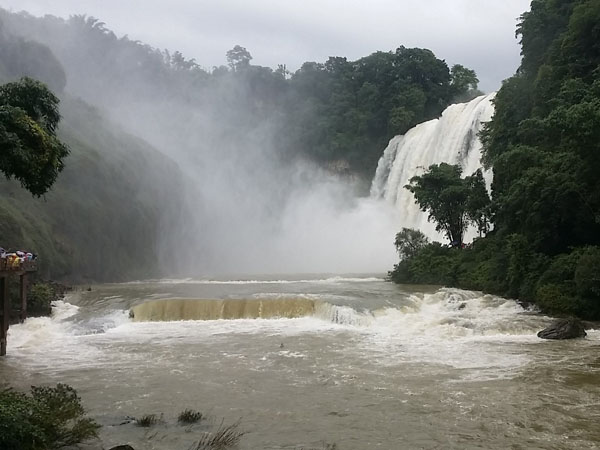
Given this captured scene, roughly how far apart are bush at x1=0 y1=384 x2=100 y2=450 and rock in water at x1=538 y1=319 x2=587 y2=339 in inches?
496

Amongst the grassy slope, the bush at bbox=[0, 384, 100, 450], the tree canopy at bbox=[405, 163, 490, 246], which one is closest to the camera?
the bush at bbox=[0, 384, 100, 450]

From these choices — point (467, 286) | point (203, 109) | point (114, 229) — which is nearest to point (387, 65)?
point (203, 109)

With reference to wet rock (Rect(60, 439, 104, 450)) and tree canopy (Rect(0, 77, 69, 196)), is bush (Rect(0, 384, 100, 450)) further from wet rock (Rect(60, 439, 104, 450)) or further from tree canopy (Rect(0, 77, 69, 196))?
tree canopy (Rect(0, 77, 69, 196))

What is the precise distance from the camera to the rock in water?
16.6 m

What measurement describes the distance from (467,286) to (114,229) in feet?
78.4

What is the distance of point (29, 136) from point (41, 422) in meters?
4.48

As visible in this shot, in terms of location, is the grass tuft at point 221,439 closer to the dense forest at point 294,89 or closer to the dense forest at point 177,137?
the dense forest at point 177,137

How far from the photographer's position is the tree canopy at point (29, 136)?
924 cm

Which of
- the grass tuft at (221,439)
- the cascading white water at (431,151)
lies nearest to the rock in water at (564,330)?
the grass tuft at (221,439)

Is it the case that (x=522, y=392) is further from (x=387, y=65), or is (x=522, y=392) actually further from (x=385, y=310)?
(x=387, y=65)

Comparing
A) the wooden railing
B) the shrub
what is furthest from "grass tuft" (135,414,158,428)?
the wooden railing

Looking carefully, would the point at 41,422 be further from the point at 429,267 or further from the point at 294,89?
the point at 294,89

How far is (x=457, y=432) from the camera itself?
30.0 ft

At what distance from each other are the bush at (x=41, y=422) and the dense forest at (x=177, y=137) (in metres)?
22.7
